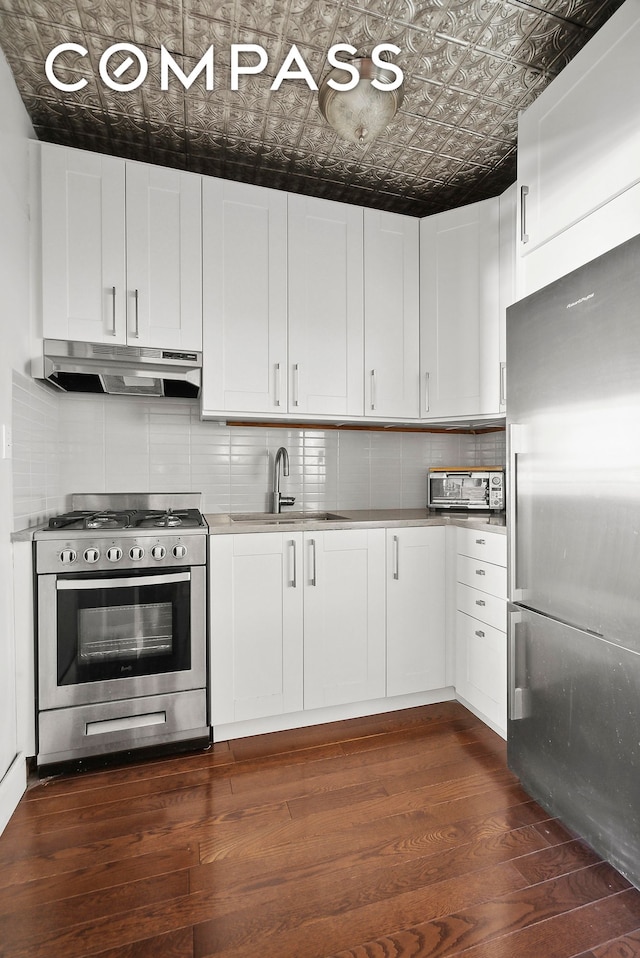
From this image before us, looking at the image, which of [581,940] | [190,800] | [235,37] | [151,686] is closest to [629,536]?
[581,940]

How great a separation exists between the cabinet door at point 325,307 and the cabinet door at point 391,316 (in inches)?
2.3

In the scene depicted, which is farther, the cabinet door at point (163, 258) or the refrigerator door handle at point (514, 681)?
the cabinet door at point (163, 258)

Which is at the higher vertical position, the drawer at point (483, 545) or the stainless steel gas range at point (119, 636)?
the drawer at point (483, 545)

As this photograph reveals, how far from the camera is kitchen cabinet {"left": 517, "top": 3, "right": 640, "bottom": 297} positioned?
1.45 m

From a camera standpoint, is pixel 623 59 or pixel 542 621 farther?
pixel 542 621

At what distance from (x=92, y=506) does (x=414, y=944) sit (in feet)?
7.08

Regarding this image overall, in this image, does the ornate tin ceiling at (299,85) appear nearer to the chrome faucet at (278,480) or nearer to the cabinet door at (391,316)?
the cabinet door at (391,316)

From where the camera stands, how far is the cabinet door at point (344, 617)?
2.33 meters

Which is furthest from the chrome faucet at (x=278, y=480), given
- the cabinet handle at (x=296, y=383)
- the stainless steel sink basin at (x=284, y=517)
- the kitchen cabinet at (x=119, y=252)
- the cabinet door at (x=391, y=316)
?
the kitchen cabinet at (x=119, y=252)

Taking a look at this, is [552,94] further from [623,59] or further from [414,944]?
[414,944]

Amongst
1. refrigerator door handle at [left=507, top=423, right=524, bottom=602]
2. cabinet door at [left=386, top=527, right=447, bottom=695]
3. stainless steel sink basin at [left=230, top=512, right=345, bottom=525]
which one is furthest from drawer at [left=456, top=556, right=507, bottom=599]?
stainless steel sink basin at [left=230, top=512, right=345, bottom=525]

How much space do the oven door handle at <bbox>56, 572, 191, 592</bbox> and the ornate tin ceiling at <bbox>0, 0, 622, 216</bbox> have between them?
196 cm

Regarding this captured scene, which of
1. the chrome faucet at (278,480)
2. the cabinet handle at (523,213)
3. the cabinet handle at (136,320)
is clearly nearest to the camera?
the cabinet handle at (523,213)

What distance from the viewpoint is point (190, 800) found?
1.83 metres
